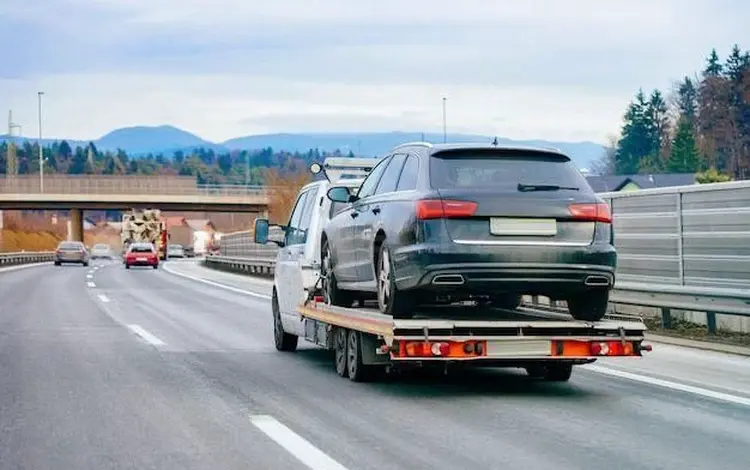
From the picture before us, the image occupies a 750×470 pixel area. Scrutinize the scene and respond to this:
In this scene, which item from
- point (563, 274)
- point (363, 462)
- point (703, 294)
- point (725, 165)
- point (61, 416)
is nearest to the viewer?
point (363, 462)

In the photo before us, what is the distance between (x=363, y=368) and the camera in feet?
38.5

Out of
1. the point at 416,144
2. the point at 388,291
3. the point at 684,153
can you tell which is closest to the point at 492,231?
the point at 388,291

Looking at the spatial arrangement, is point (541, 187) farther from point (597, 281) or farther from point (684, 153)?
point (684, 153)

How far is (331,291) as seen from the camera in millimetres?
13359

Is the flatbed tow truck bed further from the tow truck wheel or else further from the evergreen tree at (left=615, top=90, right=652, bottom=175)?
the evergreen tree at (left=615, top=90, right=652, bottom=175)

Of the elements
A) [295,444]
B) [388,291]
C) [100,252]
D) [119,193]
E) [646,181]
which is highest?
[646,181]

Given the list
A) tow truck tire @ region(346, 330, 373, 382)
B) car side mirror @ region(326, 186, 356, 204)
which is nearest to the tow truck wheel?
tow truck tire @ region(346, 330, 373, 382)

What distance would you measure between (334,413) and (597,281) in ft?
7.98

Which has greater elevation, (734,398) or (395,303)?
(395,303)

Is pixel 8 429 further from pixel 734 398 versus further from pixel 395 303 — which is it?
pixel 734 398

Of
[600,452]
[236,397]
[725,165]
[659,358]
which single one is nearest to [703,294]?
[659,358]

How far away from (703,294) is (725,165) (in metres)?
97.0

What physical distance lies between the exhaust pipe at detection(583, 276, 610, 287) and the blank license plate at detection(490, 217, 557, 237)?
46 cm

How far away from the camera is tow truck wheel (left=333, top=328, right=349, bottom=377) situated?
12336 millimetres
